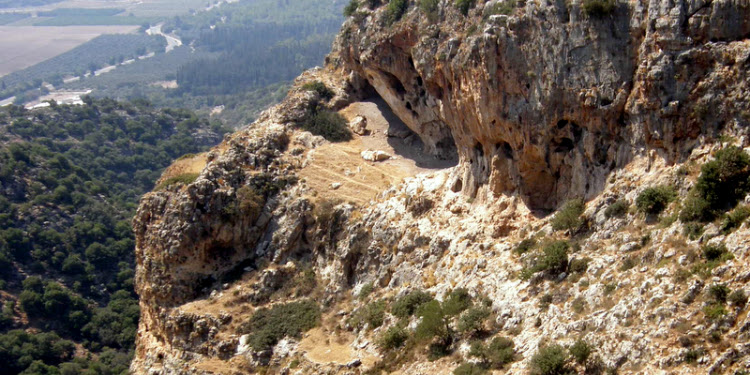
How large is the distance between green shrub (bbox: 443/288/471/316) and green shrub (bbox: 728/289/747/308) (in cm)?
1080

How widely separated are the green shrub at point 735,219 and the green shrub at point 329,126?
27057 mm

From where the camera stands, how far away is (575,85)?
97.1 feet

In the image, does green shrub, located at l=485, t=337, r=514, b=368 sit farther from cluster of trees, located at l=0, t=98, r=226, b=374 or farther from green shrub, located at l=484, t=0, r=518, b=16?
cluster of trees, located at l=0, t=98, r=226, b=374

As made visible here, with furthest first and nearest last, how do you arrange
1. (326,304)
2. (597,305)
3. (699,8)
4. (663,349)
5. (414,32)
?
(414,32)
(326,304)
(699,8)
(597,305)
(663,349)

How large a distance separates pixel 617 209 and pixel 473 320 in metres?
6.80

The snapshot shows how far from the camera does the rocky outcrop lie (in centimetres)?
2555

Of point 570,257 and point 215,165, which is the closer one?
point 570,257

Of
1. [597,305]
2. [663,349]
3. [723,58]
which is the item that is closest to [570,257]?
[597,305]

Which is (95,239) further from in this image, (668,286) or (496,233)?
(668,286)

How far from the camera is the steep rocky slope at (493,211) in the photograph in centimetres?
2350

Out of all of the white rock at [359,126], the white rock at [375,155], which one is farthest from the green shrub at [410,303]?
the white rock at [359,126]

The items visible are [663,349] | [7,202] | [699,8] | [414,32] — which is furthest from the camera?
[7,202]

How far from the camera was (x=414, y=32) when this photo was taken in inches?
1631

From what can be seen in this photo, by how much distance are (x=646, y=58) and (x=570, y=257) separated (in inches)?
312
